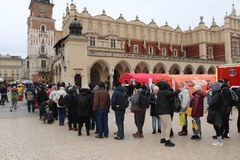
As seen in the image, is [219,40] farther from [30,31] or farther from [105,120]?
[105,120]

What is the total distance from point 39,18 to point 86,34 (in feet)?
72.9

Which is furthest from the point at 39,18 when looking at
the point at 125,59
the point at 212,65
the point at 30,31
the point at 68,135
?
the point at 68,135

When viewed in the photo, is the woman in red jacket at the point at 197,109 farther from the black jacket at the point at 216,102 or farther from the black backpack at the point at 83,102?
the black backpack at the point at 83,102

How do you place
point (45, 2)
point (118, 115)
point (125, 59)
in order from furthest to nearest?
point (45, 2)
point (125, 59)
point (118, 115)

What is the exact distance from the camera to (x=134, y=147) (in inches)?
264

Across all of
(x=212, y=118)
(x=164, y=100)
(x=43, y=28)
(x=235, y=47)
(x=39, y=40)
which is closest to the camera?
(x=212, y=118)

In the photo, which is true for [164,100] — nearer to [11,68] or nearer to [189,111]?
[189,111]

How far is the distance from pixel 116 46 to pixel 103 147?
114 ft

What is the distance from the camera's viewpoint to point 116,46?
40.7 metres

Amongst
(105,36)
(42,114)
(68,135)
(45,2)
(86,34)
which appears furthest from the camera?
(45,2)

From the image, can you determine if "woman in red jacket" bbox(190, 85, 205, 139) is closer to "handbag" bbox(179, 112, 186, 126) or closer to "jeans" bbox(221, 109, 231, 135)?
"handbag" bbox(179, 112, 186, 126)

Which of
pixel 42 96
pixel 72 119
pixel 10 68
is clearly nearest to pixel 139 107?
pixel 72 119

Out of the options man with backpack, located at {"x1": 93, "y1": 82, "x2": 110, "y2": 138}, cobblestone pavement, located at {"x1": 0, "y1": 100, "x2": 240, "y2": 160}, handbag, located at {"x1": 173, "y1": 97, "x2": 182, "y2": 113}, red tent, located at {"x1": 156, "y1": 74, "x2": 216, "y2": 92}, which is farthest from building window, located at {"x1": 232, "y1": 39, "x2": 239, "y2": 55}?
man with backpack, located at {"x1": 93, "y1": 82, "x2": 110, "y2": 138}

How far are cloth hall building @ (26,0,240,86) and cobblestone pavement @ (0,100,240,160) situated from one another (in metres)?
19.9
